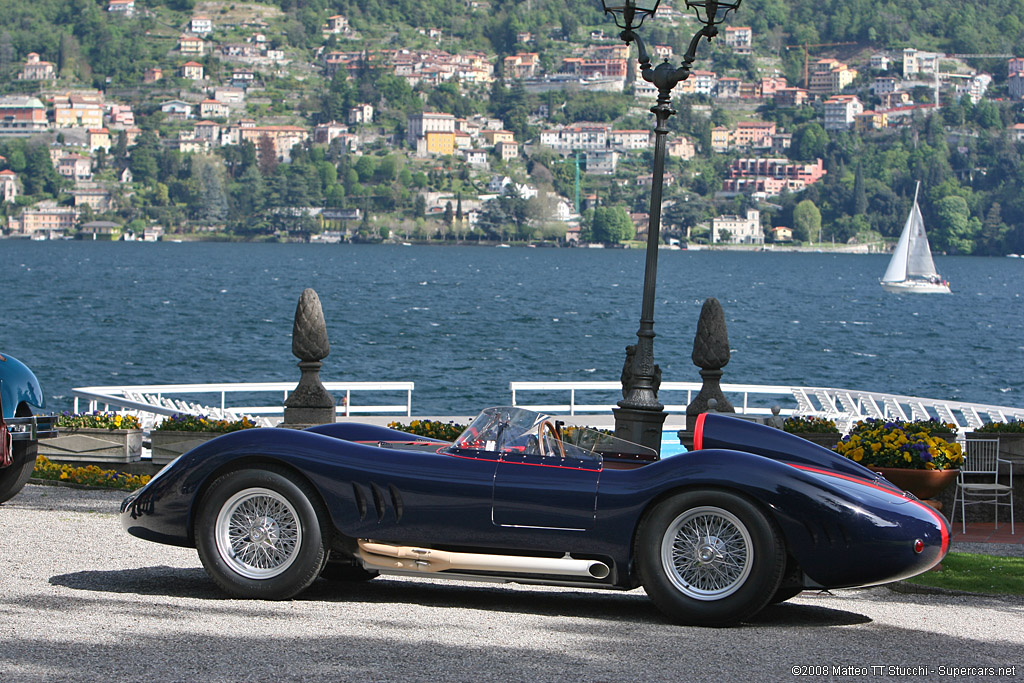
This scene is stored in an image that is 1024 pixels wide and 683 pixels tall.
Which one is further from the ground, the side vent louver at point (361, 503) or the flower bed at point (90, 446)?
the side vent louver at point (361, 503)

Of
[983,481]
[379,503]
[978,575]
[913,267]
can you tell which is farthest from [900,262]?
[379,503]

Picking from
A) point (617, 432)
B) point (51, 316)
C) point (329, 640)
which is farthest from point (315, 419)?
point (51, 316)

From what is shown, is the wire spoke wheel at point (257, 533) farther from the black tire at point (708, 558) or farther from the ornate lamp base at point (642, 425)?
the ornate lamp base at point (642, 425)

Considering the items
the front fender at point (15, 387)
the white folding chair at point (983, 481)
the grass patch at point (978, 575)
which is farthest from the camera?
the white folding chair at point (983, 481)

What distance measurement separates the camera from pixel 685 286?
452 ft

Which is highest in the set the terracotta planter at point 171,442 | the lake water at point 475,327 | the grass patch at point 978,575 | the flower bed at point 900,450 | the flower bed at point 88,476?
the flower bed at point 900,450

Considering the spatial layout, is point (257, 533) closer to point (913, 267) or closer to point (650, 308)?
point (650, 308)

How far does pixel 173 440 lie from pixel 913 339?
81741 millimetres

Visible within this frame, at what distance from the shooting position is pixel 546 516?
21.5 ft

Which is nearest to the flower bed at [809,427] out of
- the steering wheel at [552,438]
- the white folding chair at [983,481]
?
the white folding chair at [983,481]

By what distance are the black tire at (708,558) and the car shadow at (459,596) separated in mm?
216

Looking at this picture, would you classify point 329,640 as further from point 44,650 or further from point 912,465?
point 912,465

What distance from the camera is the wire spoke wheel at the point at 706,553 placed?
255 inches

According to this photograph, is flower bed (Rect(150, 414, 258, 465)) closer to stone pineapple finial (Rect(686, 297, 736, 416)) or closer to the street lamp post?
the street lamp post
